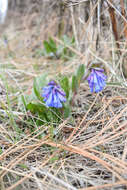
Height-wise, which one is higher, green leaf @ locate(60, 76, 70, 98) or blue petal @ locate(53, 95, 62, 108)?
green leaf @ locate(60, 76, 70, 98)

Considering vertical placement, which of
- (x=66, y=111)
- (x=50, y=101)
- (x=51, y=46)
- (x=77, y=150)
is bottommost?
(x=77, y=150)

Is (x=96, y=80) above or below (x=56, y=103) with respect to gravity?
above

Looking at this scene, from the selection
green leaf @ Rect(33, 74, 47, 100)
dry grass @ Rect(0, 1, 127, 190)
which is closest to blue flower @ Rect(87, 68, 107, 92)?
dry grass @ Rect(0, 1, 127, 190)

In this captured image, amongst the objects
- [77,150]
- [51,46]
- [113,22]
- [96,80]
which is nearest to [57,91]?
[96,80]

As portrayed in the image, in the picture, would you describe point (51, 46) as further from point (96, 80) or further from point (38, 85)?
point (96, 80)

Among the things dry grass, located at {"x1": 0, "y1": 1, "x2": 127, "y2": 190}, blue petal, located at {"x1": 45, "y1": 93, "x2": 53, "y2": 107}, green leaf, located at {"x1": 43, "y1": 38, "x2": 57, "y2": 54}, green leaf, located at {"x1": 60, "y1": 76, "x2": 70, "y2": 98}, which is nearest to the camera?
dry grass, located at {"x1": 0, "y1": 1, "x2": 127, "y2": 190}

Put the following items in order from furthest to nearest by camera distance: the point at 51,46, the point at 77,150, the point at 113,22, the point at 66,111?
the point at 51,46, the point at 113,22, the point at 66,111, the point at 77,150

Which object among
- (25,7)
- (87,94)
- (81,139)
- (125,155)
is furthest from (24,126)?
(25,7)

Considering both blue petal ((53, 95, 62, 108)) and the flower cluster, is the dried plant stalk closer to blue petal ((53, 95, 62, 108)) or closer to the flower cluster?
the flower cluster
